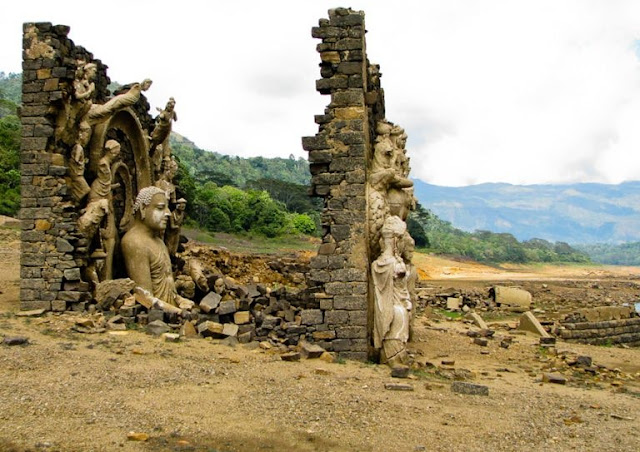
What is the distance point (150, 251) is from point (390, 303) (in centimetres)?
458

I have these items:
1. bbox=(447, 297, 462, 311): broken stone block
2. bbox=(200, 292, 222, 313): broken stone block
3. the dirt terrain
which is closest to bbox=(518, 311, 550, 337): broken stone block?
bbox=(447, 297, 462, 311): broken stone block

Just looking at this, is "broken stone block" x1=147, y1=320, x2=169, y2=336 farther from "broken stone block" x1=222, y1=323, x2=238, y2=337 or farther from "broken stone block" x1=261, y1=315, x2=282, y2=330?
"broken stone block" x1=261, y1=315, x2=282, y2=330

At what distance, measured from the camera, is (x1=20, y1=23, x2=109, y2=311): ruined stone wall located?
10.7m

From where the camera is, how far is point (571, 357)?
11.7 meters

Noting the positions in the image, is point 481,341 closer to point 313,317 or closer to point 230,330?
point 313,317

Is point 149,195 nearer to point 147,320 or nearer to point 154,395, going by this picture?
point 147,320

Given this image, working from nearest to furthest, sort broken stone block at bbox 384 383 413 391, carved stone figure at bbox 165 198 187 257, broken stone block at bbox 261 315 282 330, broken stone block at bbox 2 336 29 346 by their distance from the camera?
1. broken stone block at bbox 384 383 413 391
2. broken stone block at bbox 2 336 29 346
3. broken stone block at bbox 261 315 282 330
4. carved stone figure at bbox 165 198 187 257

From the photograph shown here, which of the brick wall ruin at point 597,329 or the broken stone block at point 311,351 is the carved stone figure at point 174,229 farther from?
the brick wall ruin at point 597,329

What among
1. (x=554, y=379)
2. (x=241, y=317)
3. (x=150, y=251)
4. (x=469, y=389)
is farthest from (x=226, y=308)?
(x=554, y=379)

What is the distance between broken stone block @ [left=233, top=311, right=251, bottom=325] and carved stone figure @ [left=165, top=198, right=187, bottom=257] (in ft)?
9.96

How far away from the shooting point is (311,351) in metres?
9.21

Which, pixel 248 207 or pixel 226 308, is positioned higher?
pixel 248 207

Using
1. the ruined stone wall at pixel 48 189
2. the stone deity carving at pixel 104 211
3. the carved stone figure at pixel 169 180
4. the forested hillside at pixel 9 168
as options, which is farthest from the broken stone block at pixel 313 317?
the forested hillside at pixel 9 168

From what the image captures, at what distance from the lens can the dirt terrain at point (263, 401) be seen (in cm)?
584
